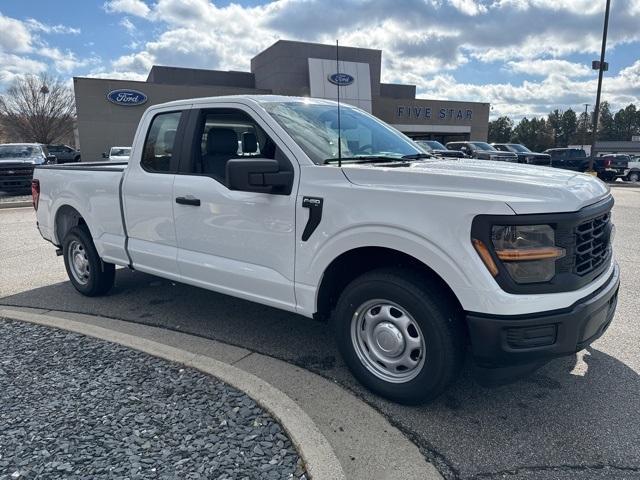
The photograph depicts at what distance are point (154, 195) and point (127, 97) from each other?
33151 mm

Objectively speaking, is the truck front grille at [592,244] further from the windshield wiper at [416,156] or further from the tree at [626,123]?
the tree at [626,123]

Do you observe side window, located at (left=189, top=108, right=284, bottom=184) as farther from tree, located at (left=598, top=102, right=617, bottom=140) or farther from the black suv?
tree, located at (left=598, top=102, right=617, bottom=140)

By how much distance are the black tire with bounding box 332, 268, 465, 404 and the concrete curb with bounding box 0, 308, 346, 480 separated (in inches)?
24.1

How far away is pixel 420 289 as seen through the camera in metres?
2.94

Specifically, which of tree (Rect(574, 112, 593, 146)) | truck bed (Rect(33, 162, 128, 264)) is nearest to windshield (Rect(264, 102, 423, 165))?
truck bed (Rect(33, 162, 128, 264))

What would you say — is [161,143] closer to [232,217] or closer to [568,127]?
[232,217]

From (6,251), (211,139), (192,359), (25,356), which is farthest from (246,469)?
(6,251)

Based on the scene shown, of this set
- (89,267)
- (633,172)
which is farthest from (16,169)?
(633,172)

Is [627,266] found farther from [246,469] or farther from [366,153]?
[246,469]

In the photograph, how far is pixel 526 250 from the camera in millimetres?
2650

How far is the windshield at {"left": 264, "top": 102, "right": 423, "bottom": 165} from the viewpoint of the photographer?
12.0 feet

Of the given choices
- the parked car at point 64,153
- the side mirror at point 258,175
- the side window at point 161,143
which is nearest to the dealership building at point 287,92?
the parked car at point 64,153

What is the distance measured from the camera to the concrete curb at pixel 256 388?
2.53m

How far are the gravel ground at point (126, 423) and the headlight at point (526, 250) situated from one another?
1509 mm
